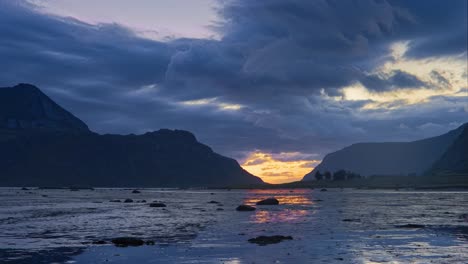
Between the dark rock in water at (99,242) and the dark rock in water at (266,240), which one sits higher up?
the dark rock in water at (266,240)

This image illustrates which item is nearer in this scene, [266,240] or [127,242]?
[127,242]

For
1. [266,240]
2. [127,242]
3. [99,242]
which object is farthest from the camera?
[99,242]

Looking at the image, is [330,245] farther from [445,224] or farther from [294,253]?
[445,224]

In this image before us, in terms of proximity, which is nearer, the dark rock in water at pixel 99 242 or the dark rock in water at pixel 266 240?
the dark rock in water at pixel 266 240

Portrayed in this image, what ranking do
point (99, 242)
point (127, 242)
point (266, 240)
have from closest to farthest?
point (127, 242), point (266, 240), point (99, 242)

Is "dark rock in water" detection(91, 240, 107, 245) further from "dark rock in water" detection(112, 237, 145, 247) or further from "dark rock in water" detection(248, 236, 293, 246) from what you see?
Result: "dark rock in water" detection(248, 236, 293, 246)

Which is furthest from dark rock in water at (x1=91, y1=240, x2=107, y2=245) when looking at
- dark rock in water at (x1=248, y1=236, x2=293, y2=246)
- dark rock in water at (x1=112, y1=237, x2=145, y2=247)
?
dark rock in water at (x1=248, y1=236, x2=293, y2=246)

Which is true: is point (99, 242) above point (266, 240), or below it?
below

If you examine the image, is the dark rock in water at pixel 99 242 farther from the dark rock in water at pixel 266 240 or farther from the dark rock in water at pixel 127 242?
the dark rock in water at pixel 266 240

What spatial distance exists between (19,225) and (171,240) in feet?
75.2

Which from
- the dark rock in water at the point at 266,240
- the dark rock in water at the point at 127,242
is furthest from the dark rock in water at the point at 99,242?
the dark rock in water at the point at 266,240

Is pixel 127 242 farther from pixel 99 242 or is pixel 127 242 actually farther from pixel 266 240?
pixel 266 240

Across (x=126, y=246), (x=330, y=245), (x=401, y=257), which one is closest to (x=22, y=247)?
(x=126, y=246)

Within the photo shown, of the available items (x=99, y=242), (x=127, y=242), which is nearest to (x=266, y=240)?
(x=127, y=242)
